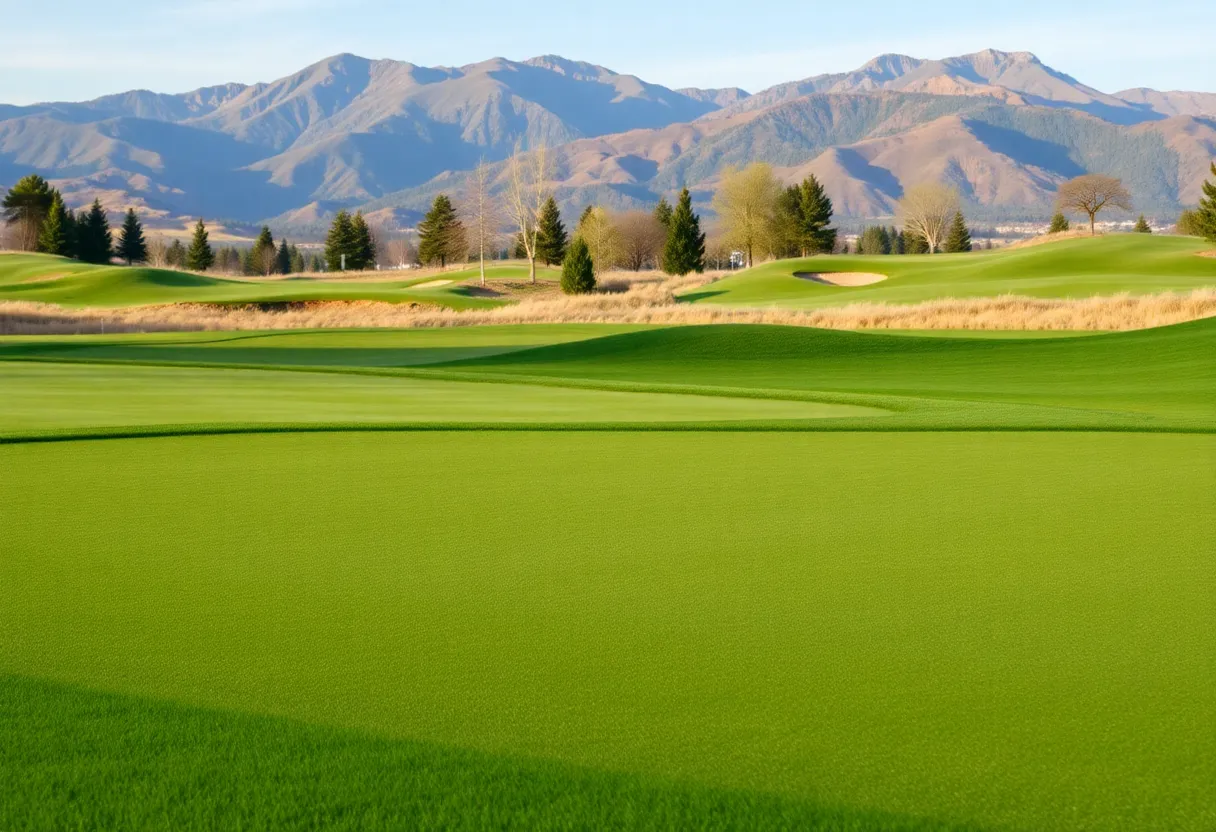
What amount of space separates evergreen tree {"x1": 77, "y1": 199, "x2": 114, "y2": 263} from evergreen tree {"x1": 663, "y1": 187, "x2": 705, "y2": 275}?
4108 cm

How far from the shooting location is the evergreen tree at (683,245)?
271ft

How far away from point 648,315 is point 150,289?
3294cm

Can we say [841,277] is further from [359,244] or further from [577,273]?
[359,244]

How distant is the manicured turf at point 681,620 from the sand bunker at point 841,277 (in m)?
60.1

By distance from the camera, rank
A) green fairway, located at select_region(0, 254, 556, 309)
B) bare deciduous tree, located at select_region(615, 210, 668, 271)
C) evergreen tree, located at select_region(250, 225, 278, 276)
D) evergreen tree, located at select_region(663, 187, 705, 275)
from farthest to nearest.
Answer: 1. evergreen tree, located at select_region(250, 225, 278, 276)
2. bare deciduous tree, located at select_region(615, 210, 668, 271)
3. evergreen tree, located at select_region(663, 187, 705, 275)
4. green fairway, located at select_region(0, 254, 556, 309)

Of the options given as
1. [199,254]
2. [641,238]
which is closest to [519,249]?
[641,238]

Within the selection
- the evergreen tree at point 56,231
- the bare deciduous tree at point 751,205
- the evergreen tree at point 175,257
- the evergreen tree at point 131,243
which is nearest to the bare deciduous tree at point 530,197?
the bare deciduous tree at point 751,205

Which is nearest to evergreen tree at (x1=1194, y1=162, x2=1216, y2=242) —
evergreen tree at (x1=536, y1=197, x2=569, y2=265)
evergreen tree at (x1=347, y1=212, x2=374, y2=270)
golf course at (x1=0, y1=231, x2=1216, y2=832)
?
evergreen tree at (x1=536, y1=197, x2=569, y2=265)

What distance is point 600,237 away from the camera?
89.9m

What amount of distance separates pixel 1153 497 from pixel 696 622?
13.3 feet

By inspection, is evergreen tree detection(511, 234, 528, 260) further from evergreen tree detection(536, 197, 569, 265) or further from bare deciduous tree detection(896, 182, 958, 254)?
bare deciduous tree detection(896, 182, 958, 254)

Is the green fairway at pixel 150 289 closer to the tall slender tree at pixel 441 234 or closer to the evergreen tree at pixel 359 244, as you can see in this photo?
the tall slender tree at pixel 441 234

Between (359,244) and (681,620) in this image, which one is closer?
(681,620)

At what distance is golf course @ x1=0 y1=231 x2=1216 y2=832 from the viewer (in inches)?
135
